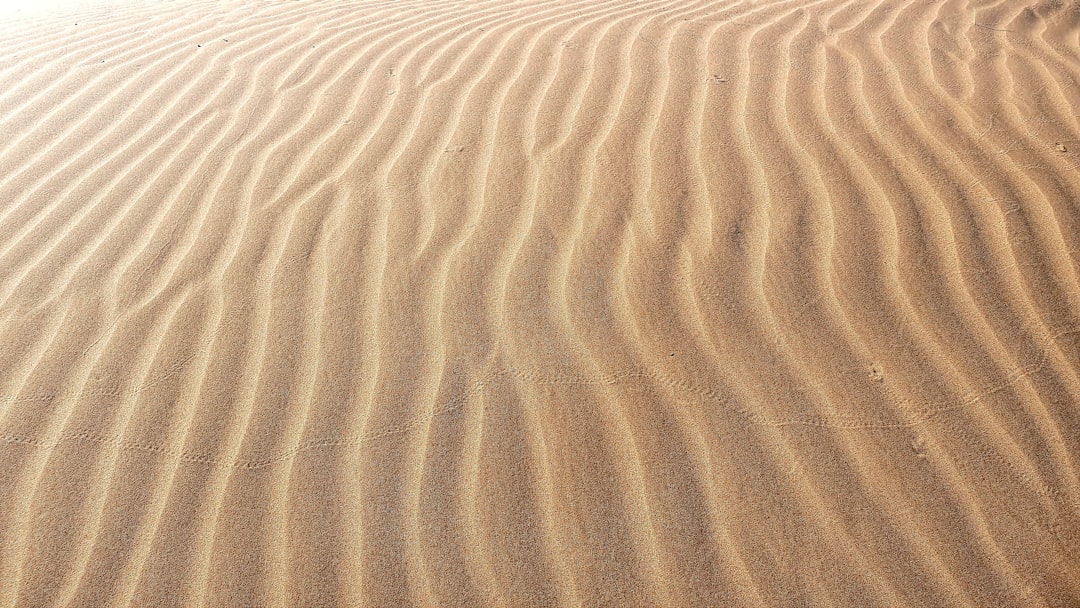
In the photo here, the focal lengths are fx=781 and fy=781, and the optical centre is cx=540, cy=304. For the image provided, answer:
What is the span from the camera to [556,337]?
2.27 meters

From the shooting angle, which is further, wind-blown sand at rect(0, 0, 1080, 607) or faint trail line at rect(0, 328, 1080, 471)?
faint trail line at rect(0, 328, 1080, 471)

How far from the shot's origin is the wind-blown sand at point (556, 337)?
182 centimetres

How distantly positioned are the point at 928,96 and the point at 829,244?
3.91 feet

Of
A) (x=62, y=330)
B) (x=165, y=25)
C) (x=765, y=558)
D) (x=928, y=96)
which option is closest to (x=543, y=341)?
(x=765, y=558)

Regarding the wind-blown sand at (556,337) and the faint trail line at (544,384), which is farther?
the faint trail line at (544,384)

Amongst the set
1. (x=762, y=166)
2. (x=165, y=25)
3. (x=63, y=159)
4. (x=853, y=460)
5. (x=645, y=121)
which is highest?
(x=165, y=25)

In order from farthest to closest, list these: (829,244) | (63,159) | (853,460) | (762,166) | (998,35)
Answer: (998,35)
(63,159)
(762,166)
(829,244)
(853,460)

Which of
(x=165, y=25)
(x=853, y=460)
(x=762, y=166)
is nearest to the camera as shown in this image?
(x=853, y=460)

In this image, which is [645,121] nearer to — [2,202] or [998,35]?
[998,35]

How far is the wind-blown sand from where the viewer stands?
1.82 meters

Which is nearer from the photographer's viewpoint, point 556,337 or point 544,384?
point 544,384

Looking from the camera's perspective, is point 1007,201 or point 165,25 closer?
point 1007,201

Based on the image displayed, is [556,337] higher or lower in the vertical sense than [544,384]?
higher

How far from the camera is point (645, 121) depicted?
315 centimetres
